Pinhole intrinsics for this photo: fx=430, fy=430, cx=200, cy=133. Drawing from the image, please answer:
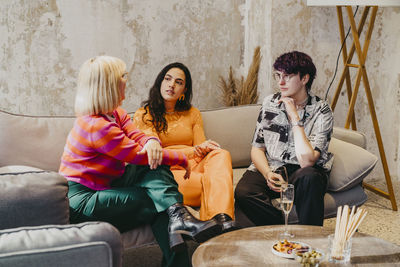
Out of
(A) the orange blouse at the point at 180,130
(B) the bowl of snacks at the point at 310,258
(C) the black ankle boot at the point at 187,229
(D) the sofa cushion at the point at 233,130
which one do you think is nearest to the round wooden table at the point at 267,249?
(B) the bowl of snacks at the point at 310,258

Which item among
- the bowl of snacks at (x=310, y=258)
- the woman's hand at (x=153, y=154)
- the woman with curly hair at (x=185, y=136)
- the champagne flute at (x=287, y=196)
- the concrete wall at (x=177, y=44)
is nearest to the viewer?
the bowl of snacks at (x=310, y=258)

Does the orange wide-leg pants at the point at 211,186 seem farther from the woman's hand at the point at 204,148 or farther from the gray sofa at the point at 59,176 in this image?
the gray sofa at the point at 59,176

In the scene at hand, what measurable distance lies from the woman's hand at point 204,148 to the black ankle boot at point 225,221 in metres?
0.52

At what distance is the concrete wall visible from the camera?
3.00 m

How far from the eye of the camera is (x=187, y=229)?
6.09 ft

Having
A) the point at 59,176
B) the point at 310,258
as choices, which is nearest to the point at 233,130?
the point at 310,258

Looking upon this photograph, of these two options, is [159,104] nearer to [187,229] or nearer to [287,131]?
[287,131]

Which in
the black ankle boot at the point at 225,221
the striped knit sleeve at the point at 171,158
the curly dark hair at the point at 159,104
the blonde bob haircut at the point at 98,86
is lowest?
the black ankle boot at the point at 225,221

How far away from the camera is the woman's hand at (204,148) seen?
251cm

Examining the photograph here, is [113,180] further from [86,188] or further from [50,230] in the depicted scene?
[50,230]

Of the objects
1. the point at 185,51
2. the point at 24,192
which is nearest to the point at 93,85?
the point at 24,192

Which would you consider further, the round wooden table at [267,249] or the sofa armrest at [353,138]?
the sofa armrest at [353,138]

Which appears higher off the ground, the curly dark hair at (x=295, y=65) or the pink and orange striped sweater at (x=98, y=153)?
the curly dark hair at (x=295, y=65)

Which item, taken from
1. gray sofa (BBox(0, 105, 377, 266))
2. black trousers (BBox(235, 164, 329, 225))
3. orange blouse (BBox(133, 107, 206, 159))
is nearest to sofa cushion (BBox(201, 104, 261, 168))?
gray sofa (BBox(0, 105, 377, 266))
